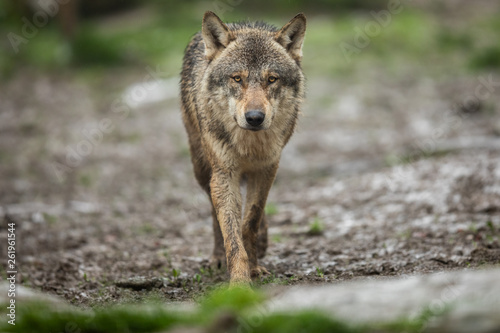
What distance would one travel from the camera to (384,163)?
10.8 meters

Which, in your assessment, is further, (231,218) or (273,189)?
(273,189)

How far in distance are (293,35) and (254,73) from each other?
2.69 ft

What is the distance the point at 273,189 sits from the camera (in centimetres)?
1093

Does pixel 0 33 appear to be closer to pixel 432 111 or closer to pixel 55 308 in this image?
pixel 432 111

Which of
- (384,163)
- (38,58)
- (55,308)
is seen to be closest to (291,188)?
(384,163)

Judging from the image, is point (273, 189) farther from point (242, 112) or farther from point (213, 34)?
point (242, 112)

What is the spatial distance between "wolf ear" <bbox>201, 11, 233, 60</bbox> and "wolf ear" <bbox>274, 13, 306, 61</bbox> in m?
0.55

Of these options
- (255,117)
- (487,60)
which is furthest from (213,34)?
(487,60)

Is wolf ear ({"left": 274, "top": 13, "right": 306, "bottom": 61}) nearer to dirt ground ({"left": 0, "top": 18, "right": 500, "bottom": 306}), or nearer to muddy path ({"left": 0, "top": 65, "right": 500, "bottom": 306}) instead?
dirt ground ({"left": 0, "top": 18, "right": 500, "bottom": 306})

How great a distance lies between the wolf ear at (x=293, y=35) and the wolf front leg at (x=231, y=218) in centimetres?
153

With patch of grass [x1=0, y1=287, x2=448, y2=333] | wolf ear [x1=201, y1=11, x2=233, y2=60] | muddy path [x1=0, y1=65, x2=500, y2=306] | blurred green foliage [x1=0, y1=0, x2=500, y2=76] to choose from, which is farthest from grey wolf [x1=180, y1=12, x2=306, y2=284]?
blurred green foliage [x1=0, y1=0, x2=500, y2=76]

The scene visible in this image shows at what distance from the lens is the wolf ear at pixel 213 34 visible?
602 cm

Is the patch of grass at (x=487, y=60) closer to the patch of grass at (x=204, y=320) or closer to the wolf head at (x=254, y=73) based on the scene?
the wolf head at (x=254, y=73)

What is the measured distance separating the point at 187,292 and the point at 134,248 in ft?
7.10
